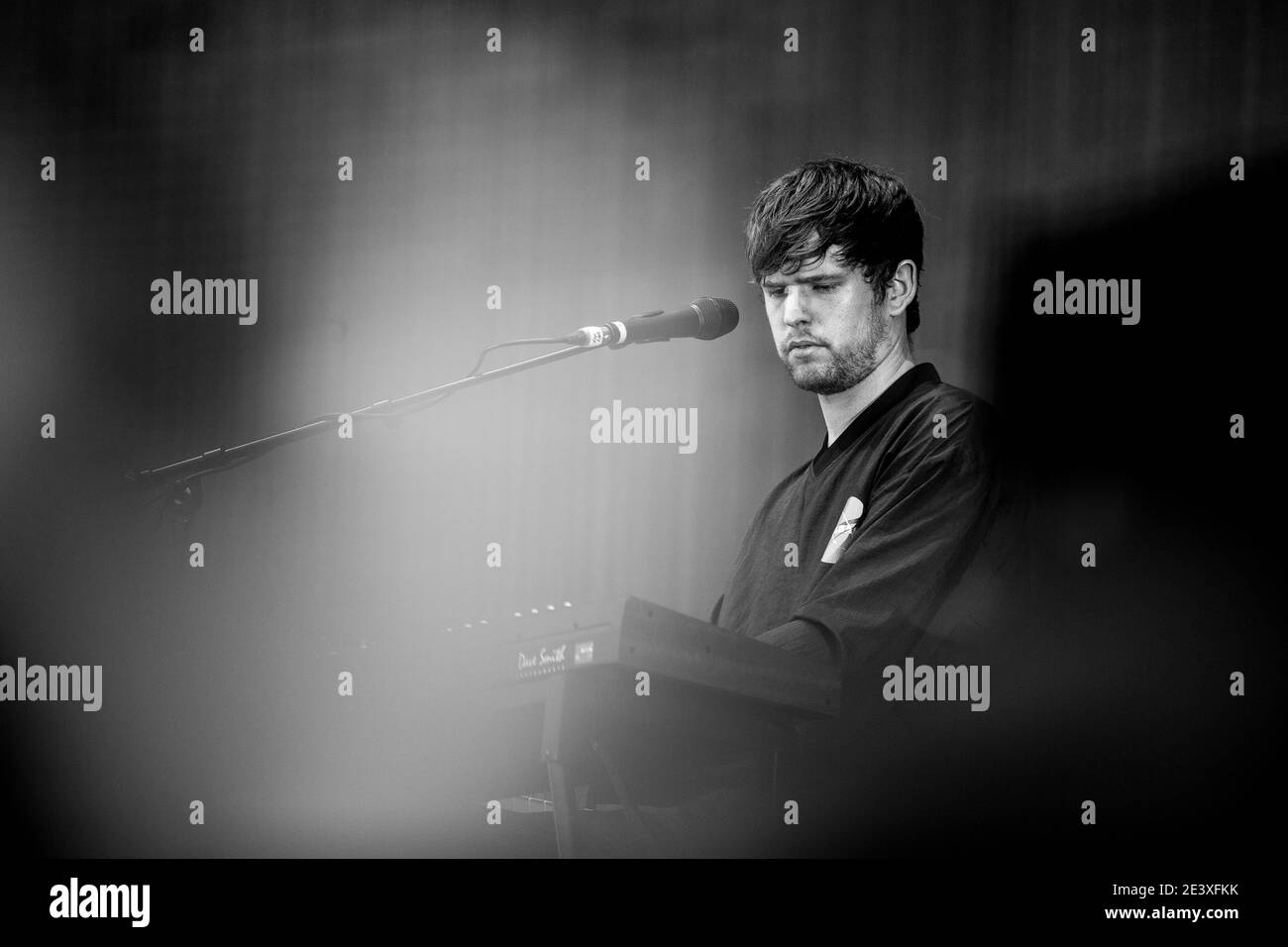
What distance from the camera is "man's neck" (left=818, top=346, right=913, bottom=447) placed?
227cm

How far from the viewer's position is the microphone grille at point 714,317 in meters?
2.31

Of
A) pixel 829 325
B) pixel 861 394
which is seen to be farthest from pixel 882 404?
pixel 829 325

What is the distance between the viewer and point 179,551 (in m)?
2.44

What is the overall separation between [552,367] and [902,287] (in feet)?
2.23

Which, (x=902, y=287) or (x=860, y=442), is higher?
(x=902, y=287)

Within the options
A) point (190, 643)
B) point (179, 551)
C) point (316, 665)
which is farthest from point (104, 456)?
point (316, 665)

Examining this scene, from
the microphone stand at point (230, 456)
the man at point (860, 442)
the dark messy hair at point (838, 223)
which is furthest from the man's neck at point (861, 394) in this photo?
the microphone stand at point (230, 456)

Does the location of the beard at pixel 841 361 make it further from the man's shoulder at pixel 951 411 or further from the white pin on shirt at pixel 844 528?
the white pin on shirt at pixel 844 528

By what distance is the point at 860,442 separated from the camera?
224cm

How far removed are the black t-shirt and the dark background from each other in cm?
16

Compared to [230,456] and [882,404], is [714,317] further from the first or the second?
[230,456]

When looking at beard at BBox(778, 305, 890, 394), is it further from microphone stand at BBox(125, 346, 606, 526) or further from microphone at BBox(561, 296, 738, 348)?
microphone stand at BBox(125, 346, 606, 526)

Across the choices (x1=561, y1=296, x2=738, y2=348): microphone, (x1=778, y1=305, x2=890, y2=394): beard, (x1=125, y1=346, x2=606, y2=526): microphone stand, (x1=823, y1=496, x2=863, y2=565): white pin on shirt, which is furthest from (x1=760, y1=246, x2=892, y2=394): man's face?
(x1=125, y1=346, x2=606, y2=526): microphone stand
